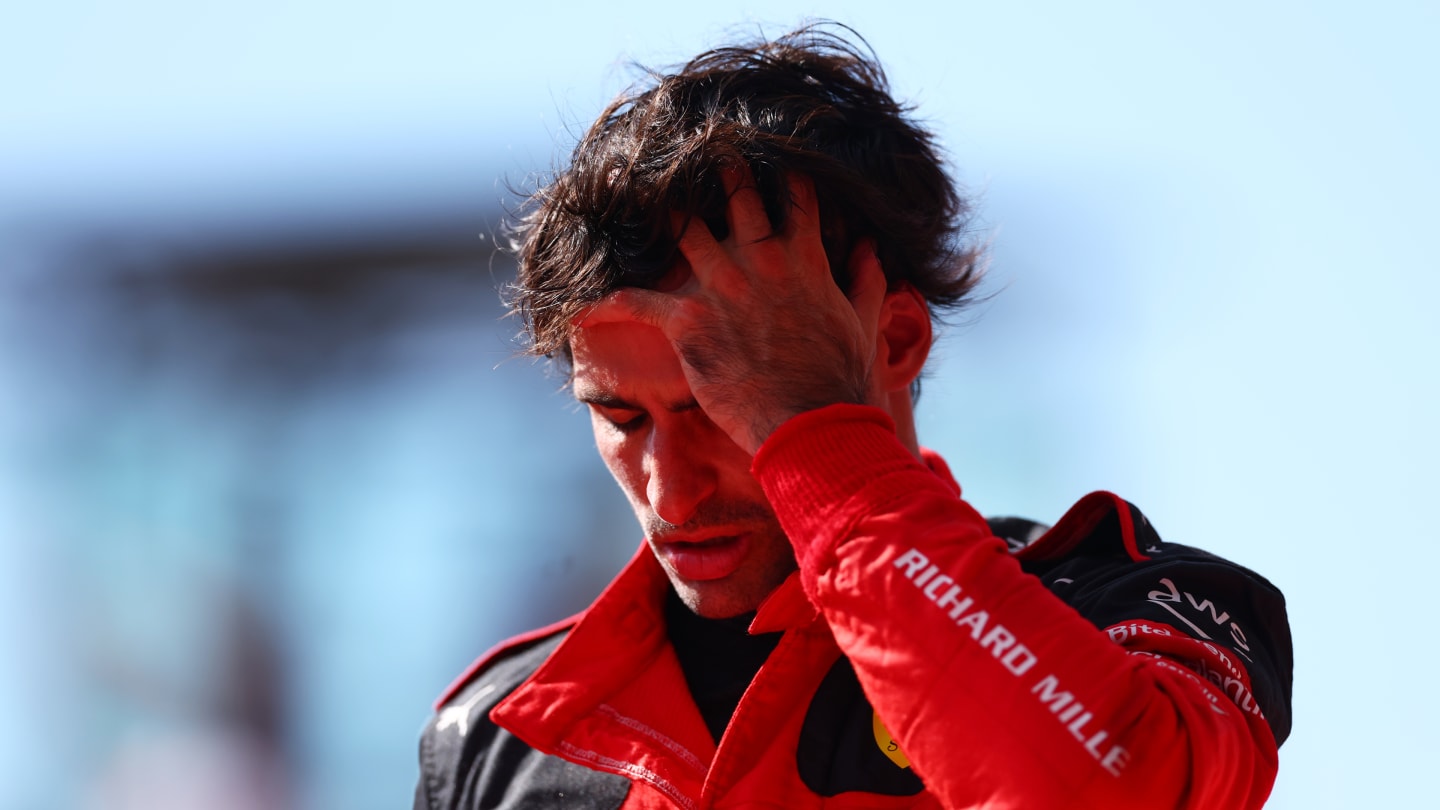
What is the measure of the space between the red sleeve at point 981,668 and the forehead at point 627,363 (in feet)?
1.33

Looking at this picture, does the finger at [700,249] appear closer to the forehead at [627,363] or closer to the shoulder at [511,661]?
the forehead at [627,363]

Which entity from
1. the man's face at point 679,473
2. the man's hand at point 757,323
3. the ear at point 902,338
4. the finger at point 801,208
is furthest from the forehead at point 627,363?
the ear at point 902,338

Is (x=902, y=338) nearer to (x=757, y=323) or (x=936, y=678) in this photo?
(x=757, y=323)

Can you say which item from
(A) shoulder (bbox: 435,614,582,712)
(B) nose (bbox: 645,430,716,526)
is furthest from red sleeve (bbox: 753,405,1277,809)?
(A) shoulder (bbox: 435,614,582,712)

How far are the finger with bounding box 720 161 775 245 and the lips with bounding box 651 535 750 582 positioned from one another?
0.45 metres

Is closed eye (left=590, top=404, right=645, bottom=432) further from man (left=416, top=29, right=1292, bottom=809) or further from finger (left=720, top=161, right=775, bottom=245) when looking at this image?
finger (left=720, top=161, right=775, bottom=245)

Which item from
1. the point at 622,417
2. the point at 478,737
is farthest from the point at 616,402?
the point at 478,737

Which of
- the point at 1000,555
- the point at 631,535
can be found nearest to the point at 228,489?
the point at 631,535

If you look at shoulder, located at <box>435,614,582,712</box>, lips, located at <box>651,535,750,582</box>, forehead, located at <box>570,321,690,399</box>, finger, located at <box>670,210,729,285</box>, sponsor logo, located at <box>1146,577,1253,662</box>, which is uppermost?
finger, located at <box>670,210,729,285</box>

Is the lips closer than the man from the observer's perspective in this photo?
No

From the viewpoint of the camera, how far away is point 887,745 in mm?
1571

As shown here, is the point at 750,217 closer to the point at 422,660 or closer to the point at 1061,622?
the point at 1061,622

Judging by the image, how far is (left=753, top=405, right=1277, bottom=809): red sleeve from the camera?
1.07 meters

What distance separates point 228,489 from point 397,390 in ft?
2.90
